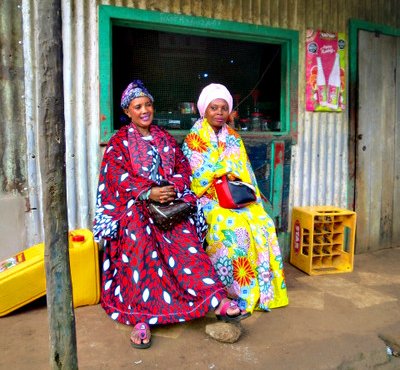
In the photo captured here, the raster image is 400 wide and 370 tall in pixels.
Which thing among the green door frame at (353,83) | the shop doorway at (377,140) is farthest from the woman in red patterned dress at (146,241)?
the shop doorway at (377,140)

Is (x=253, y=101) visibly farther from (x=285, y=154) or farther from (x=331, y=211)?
(x=331, y=211)

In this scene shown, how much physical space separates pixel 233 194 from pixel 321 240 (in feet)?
4.32

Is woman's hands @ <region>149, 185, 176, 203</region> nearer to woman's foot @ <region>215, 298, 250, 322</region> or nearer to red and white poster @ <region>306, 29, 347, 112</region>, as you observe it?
woman's foot @ <region>215, 298, 250, 322</region>

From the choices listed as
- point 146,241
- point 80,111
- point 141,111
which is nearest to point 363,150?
point 141,111

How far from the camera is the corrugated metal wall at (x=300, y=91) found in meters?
3.28

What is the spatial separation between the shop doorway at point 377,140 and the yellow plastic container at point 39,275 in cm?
295

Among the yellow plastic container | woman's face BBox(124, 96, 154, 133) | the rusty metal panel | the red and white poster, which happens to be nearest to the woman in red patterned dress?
woman's face BBox(124, 96, 154, 133)

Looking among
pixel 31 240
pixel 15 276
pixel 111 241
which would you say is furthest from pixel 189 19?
pixel 15 276

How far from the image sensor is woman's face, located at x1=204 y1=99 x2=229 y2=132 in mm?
3500

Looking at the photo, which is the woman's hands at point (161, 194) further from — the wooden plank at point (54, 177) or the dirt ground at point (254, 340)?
the wooden plank at point (54, 177)

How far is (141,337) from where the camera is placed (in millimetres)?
2594

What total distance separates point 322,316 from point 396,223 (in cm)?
247

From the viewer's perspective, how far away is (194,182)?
136 inches

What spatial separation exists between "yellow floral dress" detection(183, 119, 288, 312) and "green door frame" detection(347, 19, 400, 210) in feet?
5.18
